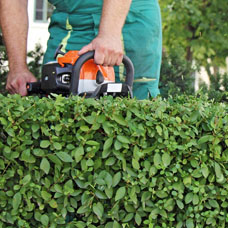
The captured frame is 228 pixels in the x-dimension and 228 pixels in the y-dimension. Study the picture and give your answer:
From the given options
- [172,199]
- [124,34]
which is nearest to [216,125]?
[172,199]

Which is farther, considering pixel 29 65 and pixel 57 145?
pixel 29 65

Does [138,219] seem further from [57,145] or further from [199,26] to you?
[199,26]

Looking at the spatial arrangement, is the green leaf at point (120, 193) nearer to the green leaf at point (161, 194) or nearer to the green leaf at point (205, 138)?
the green leaf at point (161, 194)

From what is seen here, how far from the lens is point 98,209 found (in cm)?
217

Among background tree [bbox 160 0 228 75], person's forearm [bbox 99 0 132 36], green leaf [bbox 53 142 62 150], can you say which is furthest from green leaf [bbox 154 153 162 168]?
background tree [bbox 160 0 228 75]

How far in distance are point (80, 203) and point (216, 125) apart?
0.74m

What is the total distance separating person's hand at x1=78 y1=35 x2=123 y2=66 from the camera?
2.61 meters

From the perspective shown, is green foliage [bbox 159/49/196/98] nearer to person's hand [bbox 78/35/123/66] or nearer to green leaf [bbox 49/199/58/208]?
person's hand [bbox 78/35/123/66]

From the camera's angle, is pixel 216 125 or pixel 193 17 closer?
pixel 216 125

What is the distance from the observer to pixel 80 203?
225 centimetres

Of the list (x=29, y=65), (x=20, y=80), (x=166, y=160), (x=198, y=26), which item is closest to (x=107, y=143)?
(x=166, y=160)

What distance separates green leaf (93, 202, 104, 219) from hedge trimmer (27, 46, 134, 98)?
2.08 ft

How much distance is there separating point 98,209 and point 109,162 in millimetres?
222

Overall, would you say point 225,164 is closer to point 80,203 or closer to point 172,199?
point 172,199
